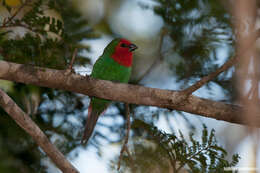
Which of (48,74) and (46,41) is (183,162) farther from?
(46,41)

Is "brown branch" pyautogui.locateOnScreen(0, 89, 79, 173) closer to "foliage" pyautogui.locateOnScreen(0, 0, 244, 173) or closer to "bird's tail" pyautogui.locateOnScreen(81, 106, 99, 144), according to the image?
"foliage" pyautogui.locateOnScreen(0, 0, 244, 173)

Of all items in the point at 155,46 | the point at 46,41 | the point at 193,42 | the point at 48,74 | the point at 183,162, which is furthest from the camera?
the point at 155,46

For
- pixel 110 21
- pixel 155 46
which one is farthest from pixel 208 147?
pixel 110 21

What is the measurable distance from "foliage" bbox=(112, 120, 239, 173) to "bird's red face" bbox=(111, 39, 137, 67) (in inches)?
49.2

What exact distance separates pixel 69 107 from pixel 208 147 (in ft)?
6.51

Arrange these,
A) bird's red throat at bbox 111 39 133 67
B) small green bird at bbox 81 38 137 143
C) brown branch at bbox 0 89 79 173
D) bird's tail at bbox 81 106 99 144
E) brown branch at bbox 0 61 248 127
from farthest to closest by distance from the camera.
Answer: bird's red throat at bbox 111 39 133 67
small green bird at bbox 81 38 137 143
bird's tail at bbox 81 106 99 144
brown branch at bbox 0 61 248 127
brown branch at bbox 0 89 79 173

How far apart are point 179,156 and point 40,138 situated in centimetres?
108

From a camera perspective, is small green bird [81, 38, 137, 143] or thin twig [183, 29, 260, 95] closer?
thin twig [183, 29, 260, 95]

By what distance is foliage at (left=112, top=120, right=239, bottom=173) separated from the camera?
2562 mm

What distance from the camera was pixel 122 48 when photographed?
4.30 m

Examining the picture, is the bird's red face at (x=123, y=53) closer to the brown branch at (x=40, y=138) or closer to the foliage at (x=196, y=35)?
the foliage at (x=196, y=35)

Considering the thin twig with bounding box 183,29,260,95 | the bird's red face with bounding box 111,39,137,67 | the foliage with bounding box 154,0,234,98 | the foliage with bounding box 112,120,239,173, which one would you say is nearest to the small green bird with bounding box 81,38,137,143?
the bird's red face with bounding box 111,39,137,67

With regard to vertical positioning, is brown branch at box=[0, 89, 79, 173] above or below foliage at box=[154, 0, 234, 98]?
below

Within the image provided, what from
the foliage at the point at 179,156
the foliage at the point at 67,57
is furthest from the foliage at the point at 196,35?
the foliage at the point at 179,156
